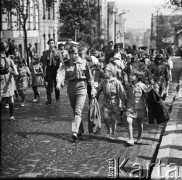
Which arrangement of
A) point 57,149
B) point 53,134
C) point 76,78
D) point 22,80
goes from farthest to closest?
point 22,80
point 53,134
point 76,78
point 57,149

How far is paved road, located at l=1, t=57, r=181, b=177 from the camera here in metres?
6.84

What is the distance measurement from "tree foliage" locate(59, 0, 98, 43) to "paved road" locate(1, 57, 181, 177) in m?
25.9

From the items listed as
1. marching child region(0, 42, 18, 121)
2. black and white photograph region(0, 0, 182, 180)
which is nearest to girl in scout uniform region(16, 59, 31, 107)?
black and white photograph region(0, 0, 182, 180)

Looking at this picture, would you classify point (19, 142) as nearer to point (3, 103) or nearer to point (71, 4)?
point (3, 103)

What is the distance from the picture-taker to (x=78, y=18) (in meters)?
37.2

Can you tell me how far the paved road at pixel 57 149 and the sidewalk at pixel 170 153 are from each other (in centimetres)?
22

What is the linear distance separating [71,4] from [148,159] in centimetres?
Result: 3001

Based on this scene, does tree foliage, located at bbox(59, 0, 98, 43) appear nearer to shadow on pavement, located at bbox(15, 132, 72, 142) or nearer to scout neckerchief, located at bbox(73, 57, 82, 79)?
shadow on pavement, located at bbox(15, 132, 72, 142)

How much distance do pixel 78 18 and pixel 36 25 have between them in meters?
3.21

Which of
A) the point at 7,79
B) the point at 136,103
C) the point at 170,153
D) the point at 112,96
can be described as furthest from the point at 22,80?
the point at 170,153

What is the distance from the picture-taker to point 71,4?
36500 millimetres

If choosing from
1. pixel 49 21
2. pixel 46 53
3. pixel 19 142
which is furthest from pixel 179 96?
pixel 49 21

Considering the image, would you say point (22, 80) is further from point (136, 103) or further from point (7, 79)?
point (136, 103)

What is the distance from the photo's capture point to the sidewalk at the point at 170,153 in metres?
6.39
